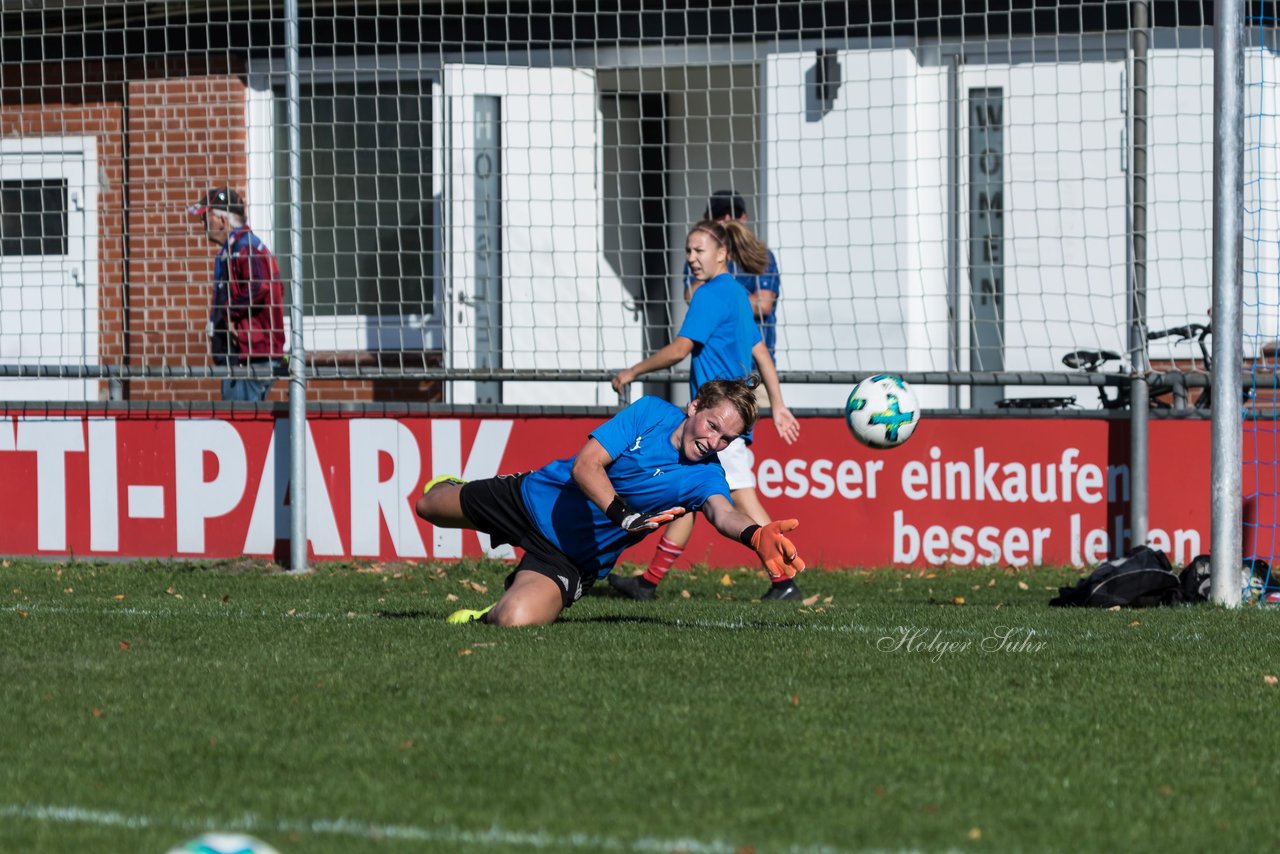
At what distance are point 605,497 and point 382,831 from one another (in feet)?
9.82

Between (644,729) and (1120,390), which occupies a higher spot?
(1120,390)

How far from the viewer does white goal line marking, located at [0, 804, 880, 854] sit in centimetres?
361

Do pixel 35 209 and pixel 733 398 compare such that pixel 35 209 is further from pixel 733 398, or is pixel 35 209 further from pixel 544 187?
pixel 733 398

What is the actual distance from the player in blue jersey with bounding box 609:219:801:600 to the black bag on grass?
54.8 inches

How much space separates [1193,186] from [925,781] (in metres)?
8.48

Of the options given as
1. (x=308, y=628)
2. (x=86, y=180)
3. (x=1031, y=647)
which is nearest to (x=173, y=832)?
(x=308, y=628)

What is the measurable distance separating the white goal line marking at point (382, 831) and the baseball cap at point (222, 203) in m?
7.71

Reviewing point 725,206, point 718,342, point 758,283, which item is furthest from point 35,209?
point 718,342

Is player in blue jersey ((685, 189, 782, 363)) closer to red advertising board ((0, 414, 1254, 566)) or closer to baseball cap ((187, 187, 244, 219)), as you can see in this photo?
red advertising board ((0, 414, 1254, 566))

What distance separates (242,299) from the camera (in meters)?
11.1

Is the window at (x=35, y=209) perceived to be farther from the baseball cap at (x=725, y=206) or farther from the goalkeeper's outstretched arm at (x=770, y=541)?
the goalkeeper's outstretched arm at (x=770, y=541)

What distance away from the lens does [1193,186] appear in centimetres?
1170

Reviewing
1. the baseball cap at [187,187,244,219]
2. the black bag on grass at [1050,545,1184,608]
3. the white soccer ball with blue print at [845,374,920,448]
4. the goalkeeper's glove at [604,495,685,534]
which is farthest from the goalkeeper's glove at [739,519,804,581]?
the baseball cap at [187,187,244,219]

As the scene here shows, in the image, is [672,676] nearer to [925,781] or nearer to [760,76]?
[925,781]
